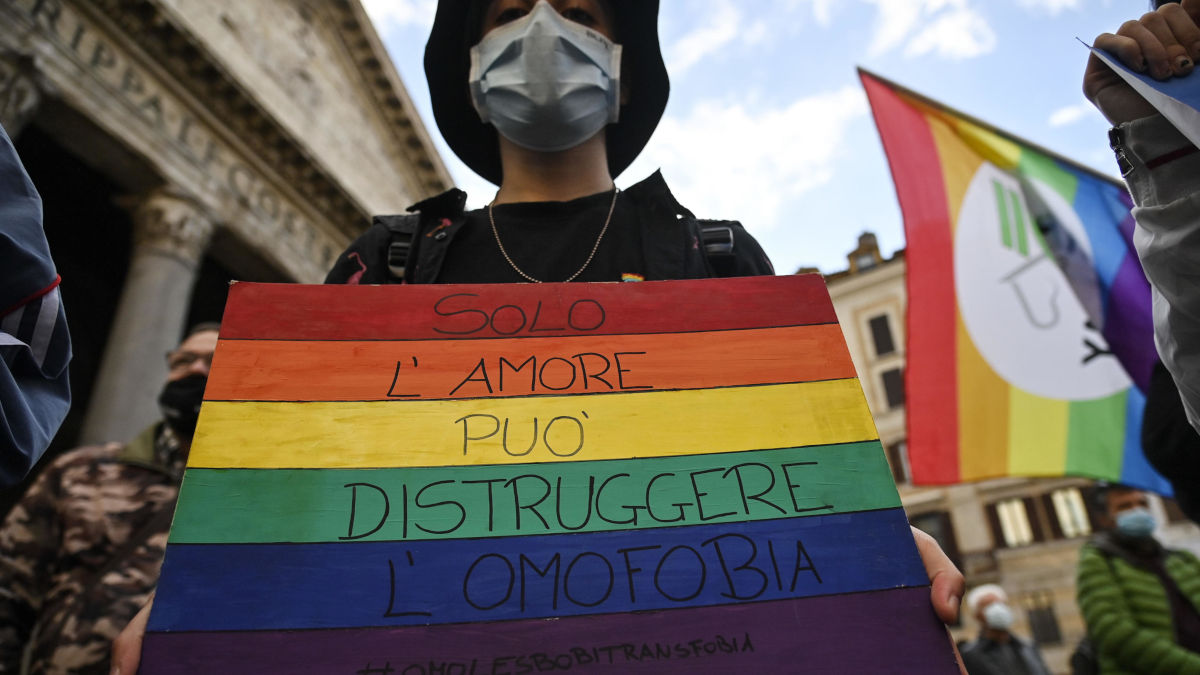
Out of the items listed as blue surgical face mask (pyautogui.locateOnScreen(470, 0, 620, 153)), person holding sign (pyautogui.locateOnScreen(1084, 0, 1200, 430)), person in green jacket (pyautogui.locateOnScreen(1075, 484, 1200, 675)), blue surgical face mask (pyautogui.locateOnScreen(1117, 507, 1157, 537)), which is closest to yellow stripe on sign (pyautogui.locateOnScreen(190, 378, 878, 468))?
person holding sign (pyautogui.locateOnScreen(1084, 0, 1200, 430))

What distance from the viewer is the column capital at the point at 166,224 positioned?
10398 millimetres

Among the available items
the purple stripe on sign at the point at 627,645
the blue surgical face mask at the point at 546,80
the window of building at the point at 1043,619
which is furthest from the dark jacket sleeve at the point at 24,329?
the window of building at the point at 1043,619

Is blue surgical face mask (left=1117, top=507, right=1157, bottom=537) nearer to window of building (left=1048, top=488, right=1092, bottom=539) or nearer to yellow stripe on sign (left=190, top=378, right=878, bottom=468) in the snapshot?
yellow stripe on sign (left=190, top=378, right=878, bottom=468)

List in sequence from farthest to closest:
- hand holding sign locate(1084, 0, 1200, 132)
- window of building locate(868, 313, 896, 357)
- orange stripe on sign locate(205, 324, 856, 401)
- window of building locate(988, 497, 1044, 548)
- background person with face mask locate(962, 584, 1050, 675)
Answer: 1. window of building locate(868, 313, 896, 357)
2. window of building locate(988, 497, 1044, 548)
3. background person with face mask locate(962, 584, 1050, 675)
4. orange stripe on sign locate(205, 324, 856, 401)
5. hand holding sign locate(1084, 0, 1200, 132)

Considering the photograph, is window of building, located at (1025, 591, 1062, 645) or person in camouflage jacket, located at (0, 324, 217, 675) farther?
window of building, located at (1025, 591, 1062, 645)

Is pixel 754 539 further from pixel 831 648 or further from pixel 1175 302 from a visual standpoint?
pixel 1175 302

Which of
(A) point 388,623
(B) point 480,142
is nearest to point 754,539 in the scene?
(A) point 388,623

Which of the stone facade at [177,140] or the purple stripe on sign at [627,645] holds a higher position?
the stone facade at [177,140]

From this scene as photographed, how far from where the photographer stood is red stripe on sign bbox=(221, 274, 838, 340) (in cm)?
131

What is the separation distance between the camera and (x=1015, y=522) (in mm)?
25484

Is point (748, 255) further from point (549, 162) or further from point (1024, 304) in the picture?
point (1024, 304)

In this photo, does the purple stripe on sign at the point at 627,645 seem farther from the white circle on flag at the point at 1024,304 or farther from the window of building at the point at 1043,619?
the window of building at the point at 1043,619

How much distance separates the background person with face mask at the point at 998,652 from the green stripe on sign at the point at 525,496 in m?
5.18

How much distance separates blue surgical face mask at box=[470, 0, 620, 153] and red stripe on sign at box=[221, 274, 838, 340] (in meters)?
0.86
